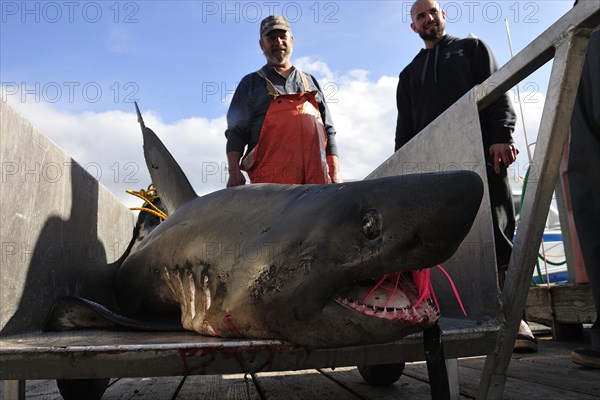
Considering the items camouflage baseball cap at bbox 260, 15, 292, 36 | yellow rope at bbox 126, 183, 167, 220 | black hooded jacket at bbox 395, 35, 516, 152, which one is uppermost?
camouflage baseball cap at bbox 260, 15, 292, 36

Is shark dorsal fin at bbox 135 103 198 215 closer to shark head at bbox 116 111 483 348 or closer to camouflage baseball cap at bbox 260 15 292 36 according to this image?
shark head at bbox 116 111 483 348

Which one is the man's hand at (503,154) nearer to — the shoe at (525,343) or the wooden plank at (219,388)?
the shoe at (525,343)

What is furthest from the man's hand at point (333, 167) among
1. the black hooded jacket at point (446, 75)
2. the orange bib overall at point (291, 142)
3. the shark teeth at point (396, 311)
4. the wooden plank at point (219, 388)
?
the shark teeth at point (396, 311)

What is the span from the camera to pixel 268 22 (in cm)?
351

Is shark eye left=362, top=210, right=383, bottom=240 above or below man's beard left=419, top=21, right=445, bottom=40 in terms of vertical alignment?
below

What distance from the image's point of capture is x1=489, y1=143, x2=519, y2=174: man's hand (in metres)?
2.59

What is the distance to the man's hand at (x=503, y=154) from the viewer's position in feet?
8.50

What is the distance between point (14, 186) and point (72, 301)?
17.4 inches

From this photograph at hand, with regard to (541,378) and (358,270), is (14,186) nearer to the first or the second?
(358,270)

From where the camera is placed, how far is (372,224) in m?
1.26

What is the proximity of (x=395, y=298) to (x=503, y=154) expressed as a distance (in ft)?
5.25

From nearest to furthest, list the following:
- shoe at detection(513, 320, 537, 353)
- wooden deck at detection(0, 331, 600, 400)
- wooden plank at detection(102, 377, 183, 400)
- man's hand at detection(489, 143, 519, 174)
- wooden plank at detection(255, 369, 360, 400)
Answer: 1. wooden deck at detection(0, 331, 600, 400)
2. wooden plank at detection(255, 369, 360, 400)
3. wooden plank at detection(102, 377, 183, 400)
4. man's hand at detection(489, 143, 519, 174)
5. shoe at detection(513, 320, 537, 353)

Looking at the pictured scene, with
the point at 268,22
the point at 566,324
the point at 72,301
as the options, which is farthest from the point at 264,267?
the point at 566,324

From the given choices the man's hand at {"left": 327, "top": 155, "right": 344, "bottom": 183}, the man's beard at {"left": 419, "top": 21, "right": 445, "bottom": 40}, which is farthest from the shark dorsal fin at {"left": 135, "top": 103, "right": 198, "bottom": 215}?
the man's beard at {"left": 419, "top": 21, "right": 445, "bottom": 40}
